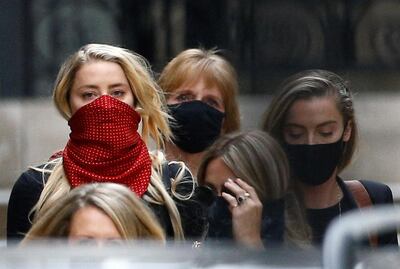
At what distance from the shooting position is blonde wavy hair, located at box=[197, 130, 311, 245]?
14.8 ft

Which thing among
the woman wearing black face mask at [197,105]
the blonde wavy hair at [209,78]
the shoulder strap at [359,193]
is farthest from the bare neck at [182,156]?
the shoulder strap at [359,193]

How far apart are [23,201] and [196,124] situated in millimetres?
783

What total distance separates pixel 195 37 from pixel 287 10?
1.69 feet

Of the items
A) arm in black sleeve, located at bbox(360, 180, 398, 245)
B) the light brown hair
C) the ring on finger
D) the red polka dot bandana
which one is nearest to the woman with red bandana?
the red polka dot bandana

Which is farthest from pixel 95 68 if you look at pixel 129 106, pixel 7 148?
pixel 7 148

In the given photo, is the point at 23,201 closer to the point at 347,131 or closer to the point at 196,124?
the point at 196,124

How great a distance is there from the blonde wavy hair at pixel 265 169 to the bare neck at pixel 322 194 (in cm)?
6

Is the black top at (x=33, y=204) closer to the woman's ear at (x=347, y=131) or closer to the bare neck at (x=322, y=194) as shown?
the bare neck at (x=322, y=194)

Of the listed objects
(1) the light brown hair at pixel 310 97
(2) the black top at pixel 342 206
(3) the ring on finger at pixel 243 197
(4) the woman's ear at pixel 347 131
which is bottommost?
(2) the black top at pixel 342 206

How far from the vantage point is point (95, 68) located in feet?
15.0

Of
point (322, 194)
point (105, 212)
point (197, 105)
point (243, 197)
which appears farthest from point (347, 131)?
point (105, 212)

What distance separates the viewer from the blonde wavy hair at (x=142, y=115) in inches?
171

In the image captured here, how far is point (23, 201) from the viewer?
4.50 m

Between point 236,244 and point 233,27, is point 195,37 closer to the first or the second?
point 233,27
